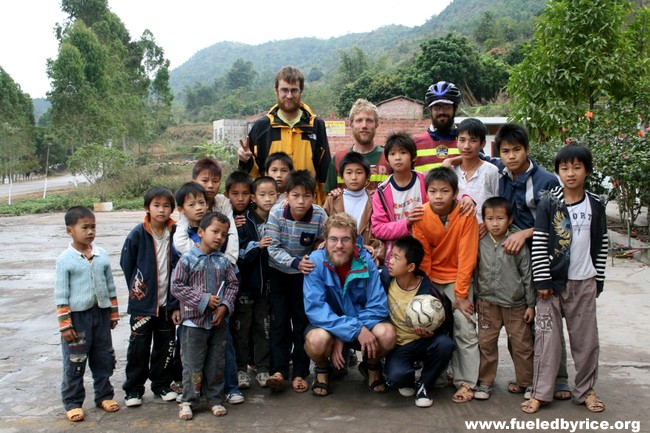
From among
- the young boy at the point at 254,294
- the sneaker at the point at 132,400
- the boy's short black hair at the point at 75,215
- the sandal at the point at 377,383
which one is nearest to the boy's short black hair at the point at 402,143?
the young boy at the point at 254,294

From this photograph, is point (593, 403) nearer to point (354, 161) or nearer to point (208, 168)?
point (354, 161)

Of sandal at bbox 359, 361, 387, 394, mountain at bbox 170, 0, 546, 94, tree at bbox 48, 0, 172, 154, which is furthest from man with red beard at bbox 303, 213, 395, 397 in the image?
mountain at bbox 170, 0, 546, 94

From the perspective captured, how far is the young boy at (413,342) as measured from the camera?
3754 mm

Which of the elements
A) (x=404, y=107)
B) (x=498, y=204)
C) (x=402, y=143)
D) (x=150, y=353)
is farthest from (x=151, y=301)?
(x=404, y=107)

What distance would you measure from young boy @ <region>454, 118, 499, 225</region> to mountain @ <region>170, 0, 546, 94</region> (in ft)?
221

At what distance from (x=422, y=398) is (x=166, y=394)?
176 cm

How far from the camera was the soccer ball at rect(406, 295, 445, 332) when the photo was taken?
3654 mm

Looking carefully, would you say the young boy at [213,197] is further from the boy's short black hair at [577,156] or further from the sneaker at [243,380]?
the boy's short black hair at [577,156]

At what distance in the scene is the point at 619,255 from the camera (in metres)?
8.41

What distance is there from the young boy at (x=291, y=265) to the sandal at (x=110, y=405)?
1.02 metres

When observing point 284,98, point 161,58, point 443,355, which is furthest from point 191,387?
point 161,58

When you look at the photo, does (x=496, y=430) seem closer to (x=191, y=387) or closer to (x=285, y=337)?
(x=285, y=337)

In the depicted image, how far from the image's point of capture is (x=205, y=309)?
3652mm

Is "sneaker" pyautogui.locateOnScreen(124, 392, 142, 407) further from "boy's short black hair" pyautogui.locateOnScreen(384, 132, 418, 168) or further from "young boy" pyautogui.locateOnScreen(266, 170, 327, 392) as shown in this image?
"boy's short black hair" pyautogui.locateOnScreen(384, 132, 418, 168)
